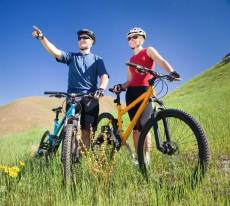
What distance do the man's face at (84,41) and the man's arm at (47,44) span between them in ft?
1.21

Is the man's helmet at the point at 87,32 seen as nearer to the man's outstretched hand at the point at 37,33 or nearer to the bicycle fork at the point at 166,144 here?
the man's outstretched hand at the point at 37,33

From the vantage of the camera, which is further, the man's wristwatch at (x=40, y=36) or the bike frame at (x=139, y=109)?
the man's wristwatch at (x=40, y=36)

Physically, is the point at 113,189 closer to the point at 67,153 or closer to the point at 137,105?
the point at 67,153

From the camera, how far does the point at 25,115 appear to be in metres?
53.3

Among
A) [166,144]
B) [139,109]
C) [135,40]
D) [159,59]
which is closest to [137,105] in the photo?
[139,109]

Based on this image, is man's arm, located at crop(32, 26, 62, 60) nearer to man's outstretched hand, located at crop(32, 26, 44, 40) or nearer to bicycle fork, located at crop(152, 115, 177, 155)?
man's outstretched hand, located at crop(32, 26, 44, 40)

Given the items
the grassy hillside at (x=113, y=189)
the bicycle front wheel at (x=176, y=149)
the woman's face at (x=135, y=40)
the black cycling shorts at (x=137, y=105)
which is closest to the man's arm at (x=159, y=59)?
the woman's face at (x=135, y=40)

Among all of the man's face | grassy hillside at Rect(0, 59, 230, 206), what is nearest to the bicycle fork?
grassy hillside at Rect(0, 59, 230, 206)

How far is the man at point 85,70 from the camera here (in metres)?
6.07

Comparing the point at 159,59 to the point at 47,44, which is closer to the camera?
the point at 159,59

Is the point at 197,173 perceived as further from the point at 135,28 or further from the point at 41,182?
the point at 135,28

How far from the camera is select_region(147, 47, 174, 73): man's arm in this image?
17.3 feet

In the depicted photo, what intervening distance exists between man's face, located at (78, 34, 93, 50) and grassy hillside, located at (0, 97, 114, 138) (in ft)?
125

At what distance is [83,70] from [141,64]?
0.93 metres
